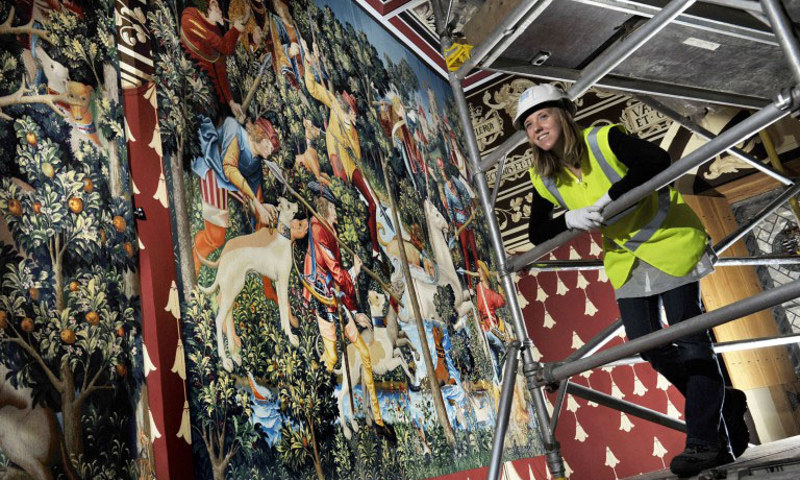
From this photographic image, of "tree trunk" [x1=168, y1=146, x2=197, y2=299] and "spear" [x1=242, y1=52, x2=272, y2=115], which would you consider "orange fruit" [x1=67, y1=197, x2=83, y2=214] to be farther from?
A: "spear" [x1=242, y1=52, x2=272, y2=115]

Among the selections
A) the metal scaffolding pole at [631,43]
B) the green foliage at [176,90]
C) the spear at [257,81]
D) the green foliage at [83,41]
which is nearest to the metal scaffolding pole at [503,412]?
the metal scaffolding pole at [631,43]

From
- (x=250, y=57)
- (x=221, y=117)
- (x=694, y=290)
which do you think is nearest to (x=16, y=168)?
(x=221, y=117)

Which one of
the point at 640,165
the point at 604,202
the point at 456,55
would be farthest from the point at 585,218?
the point at 456,55

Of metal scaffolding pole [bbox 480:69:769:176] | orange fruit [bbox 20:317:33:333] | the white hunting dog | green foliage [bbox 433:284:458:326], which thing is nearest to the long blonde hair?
metal scaffolding pole [bbox 480:69:769:176]

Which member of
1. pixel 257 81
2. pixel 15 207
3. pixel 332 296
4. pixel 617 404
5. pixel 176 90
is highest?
pixel 257 81

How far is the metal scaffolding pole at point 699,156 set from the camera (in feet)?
4.48

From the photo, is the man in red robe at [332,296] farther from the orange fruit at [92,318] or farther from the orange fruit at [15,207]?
the orange fruit at [15,207]

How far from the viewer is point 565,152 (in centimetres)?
206

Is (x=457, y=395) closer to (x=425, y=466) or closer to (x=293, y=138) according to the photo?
(x=425, y=466)

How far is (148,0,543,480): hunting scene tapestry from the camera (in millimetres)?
2658

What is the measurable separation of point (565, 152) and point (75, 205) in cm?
163

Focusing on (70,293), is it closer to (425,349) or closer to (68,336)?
(68,336)

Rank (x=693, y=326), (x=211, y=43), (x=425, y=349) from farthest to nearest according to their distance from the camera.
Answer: (x=425, y=349) → (x=211, y=43) → (x=693, y=326)

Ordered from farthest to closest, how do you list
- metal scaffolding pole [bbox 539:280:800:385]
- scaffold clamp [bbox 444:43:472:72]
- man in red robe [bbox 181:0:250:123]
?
man in red robe [bbox 181:0:250:123] < scaffold clamp [bbox 444:43:472:72] < metal scaffolding pole [bbox 539:280:800:385]
